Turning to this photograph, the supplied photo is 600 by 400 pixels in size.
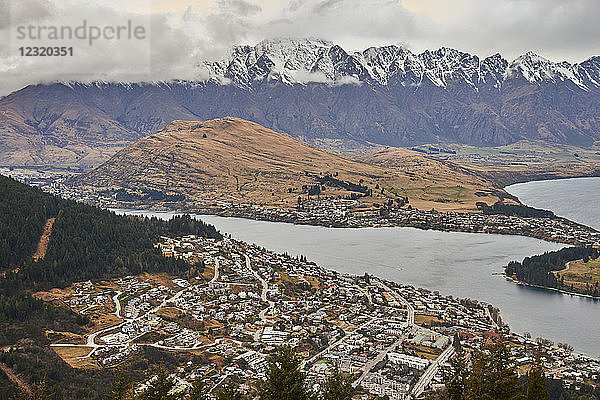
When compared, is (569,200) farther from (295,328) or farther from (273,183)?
(295,328)

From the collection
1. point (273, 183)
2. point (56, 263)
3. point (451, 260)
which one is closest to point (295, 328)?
point (56, 263)

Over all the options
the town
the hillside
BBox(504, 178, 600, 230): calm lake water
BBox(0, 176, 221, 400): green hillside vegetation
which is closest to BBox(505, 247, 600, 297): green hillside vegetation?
the town

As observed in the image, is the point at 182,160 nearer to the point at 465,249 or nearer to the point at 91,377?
the point at 465,249

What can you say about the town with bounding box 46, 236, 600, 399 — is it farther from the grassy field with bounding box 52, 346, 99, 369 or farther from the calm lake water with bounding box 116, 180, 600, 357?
the calm lake water with bounding box 116, 180, 600, 357

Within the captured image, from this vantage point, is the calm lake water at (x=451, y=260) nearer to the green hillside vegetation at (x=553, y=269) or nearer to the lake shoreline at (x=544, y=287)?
the lake shoreline at (x=544, y=287)

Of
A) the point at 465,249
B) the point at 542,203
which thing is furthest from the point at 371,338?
the point at 542,203
